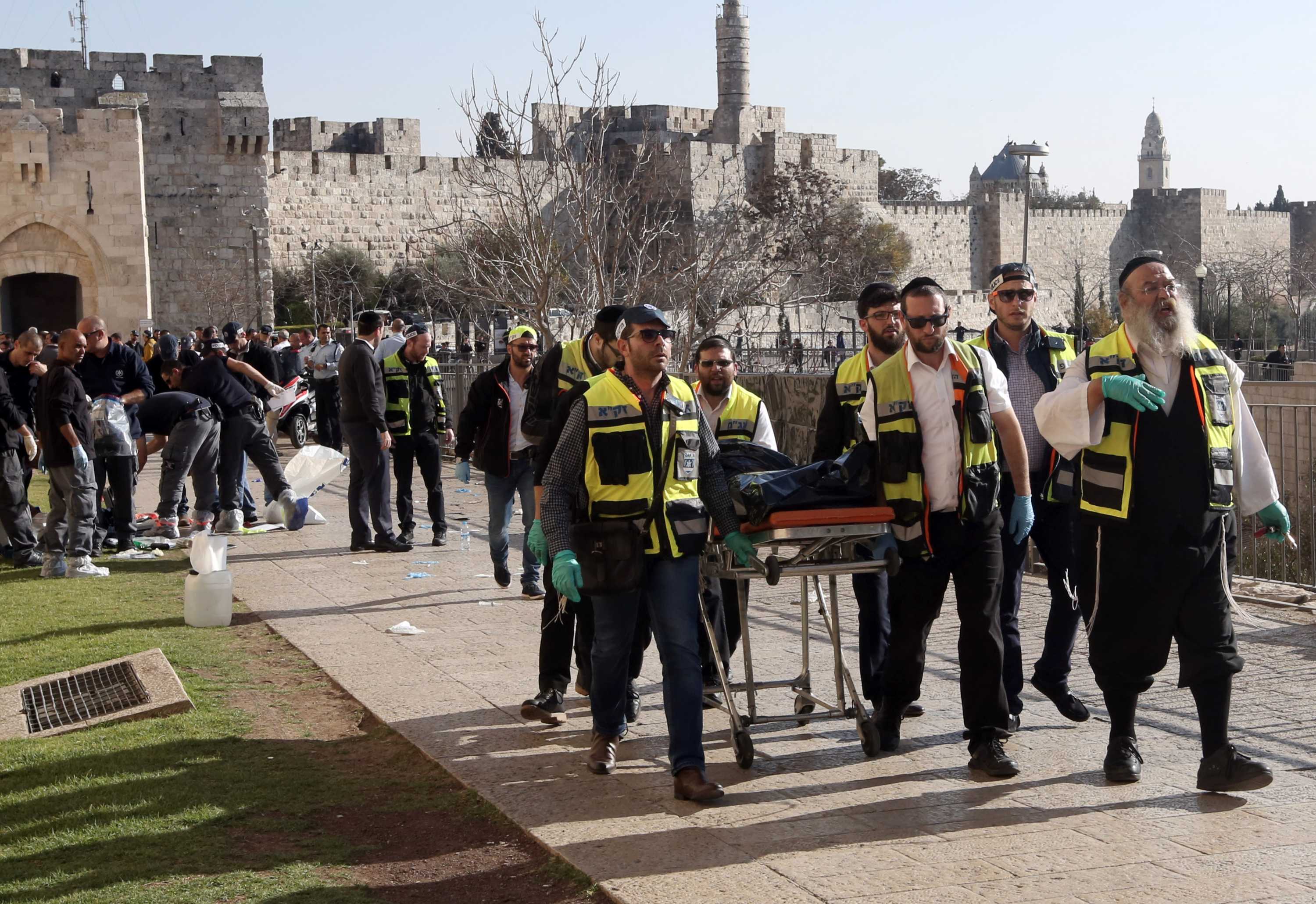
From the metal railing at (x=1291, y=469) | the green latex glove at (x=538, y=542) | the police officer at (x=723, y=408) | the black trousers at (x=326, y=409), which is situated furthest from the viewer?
the black trousers at (x=326, y=409)

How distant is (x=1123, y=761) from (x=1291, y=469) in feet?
23.1

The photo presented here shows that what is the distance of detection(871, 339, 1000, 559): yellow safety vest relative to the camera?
5004 millimetres

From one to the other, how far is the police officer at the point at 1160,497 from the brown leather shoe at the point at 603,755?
1.63 metres

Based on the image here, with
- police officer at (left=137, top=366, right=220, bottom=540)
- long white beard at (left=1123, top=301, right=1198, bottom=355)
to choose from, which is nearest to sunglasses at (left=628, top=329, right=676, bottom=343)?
long white beard at (left=1123, top=301, right=1198, bottom=355)

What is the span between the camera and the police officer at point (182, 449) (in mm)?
11453

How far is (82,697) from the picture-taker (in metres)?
6.66

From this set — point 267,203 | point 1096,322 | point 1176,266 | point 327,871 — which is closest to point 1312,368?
point 327,871

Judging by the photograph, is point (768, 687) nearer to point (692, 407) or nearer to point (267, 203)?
point (692, 407)

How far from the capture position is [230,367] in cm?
1232

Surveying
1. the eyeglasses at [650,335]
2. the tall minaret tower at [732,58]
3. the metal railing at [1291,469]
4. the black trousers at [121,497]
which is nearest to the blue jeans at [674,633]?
the eyeglasses at [650,335]

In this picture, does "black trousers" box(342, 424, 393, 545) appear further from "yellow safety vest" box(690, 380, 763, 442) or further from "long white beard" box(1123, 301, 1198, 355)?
"long white beard" box(1123, 301, 1198, 355)

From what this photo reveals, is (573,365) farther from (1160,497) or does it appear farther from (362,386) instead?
(362,386)

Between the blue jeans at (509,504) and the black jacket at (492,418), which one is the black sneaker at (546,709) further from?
the black jacket at (492,418)

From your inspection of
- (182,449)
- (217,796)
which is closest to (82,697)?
(217,796)
